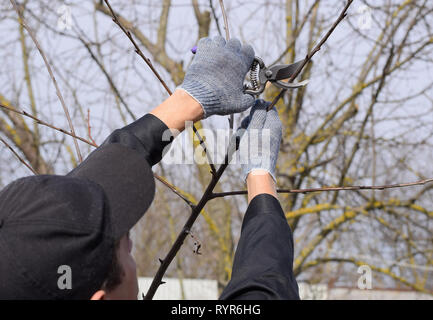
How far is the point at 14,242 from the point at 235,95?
0.74 meters

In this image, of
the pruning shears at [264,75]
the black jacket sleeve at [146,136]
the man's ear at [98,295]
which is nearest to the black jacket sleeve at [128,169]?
the black jacket sleeve at [146,136]

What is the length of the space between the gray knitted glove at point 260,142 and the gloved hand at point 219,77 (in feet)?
0.22

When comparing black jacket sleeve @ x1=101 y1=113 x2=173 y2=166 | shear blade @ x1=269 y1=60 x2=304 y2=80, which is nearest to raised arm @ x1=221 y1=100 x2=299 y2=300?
shear blade @ x1=269 y1=60 x2=304 y2=80

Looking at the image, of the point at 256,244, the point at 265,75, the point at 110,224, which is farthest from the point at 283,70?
the point at 110,224

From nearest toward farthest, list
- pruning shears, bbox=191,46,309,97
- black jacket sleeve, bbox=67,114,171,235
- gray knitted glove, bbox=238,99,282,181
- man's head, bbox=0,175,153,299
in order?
man's head, bbox=0,175,153,299 < black jacket sleeve, bbox=67,114,171,235 < gray knitted glove, bbox=238,99,282,181 < pruning shears, bbox=191,46,309,97

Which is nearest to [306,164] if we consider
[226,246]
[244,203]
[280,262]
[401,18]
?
[244,203]

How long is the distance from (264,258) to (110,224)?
0.34 metres

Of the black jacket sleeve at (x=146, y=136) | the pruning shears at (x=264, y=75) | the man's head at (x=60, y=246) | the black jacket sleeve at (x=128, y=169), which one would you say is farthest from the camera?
the pruning shears at (x=264, y=75)

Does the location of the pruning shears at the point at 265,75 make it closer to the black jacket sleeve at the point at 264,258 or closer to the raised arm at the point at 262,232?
the raised arm at the point at 262,232

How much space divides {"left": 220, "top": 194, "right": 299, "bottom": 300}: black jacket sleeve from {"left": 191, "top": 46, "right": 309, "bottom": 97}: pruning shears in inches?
16.1

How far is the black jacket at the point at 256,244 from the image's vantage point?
106 centimetres

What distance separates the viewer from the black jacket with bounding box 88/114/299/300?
41.7 inches

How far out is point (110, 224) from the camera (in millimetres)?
1071

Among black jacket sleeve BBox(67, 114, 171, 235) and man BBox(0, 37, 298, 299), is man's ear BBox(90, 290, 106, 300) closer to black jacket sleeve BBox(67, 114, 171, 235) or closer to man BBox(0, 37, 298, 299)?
man BBox(0, 37, 298, 299)
